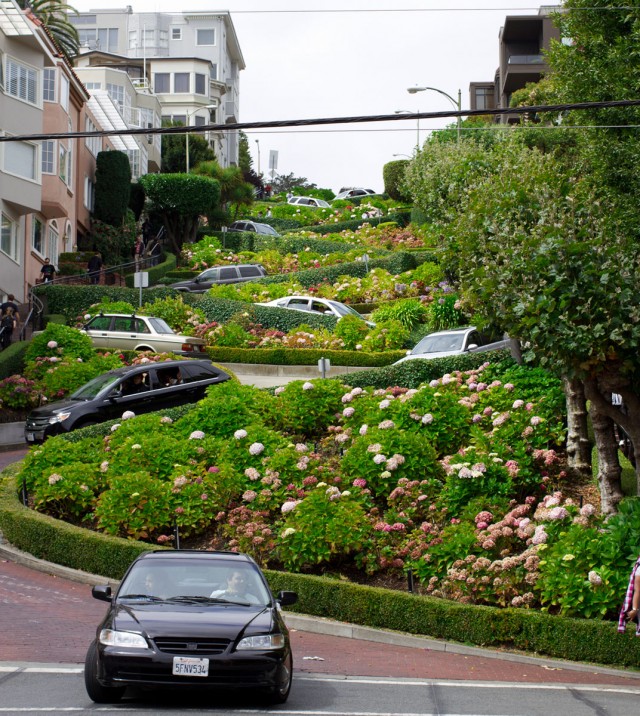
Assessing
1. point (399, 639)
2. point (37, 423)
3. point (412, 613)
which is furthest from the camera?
point (37, 423)

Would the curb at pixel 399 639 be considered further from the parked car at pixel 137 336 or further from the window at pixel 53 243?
the window at pixel 53 243

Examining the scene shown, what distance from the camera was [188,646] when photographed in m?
9.80

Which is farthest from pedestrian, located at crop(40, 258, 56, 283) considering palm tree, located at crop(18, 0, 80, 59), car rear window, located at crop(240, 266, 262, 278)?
palm tree, located at crop(18, 0, 80, 59)

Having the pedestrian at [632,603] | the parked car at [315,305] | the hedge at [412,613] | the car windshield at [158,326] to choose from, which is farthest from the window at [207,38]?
the pedestrian at [632,603]

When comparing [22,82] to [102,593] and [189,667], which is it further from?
[189,667]

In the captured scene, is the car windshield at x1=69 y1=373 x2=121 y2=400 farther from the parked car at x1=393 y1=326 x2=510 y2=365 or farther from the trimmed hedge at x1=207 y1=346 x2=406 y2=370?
the trimmed hedge at x1=207 y1=346 x2=406 y2=370

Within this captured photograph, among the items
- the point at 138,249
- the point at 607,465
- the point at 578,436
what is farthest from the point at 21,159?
the point at 607,465

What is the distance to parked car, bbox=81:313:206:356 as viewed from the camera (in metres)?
33.2

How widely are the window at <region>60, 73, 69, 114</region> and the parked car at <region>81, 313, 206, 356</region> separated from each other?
49.5ft

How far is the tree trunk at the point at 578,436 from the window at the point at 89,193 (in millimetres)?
39959

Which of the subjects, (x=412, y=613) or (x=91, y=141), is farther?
(x=91, y=141)

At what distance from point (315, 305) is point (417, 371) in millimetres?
16038

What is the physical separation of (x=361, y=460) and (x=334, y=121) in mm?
6989

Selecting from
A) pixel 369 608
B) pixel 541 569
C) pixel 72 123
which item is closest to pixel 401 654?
pixel 369 608
